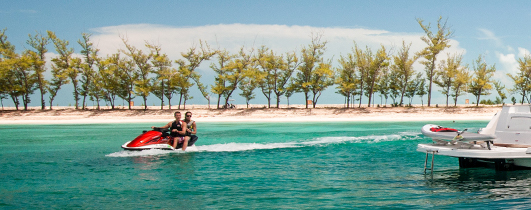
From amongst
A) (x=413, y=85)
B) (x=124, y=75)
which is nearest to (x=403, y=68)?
(x=413, y=85)

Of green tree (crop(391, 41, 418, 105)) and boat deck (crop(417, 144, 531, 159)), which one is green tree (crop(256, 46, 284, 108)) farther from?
A: boat deck (crop(417, 144, 531, 159))

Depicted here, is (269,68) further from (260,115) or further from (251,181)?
(251,181)

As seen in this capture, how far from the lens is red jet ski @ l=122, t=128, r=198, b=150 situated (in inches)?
670

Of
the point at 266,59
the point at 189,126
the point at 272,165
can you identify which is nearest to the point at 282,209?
the point at 272,165

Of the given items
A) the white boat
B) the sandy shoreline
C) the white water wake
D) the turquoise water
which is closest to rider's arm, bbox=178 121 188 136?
the turquoise water

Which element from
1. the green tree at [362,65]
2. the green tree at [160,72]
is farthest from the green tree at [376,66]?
the green tree at [160,72]

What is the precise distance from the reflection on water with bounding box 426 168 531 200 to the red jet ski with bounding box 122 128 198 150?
944cm

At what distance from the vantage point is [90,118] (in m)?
56.7

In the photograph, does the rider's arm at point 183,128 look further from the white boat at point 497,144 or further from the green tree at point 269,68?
the green tree at point 269,68

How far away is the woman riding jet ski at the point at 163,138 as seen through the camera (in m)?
17.1

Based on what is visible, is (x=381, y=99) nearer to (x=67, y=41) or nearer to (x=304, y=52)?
(x=304, y=52)

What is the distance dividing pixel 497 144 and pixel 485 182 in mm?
1736

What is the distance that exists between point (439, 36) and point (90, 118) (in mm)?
43915

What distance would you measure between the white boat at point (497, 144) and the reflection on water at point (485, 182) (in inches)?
11.9
